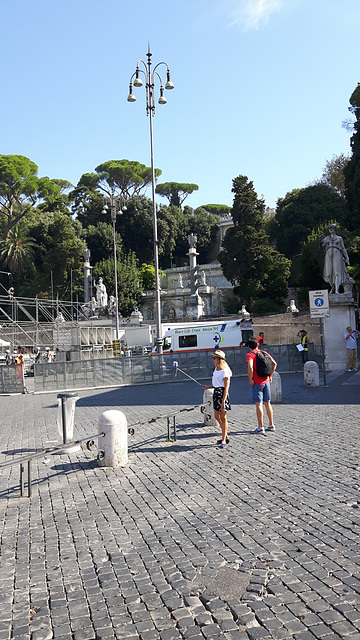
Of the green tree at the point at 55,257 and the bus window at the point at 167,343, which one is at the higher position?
the green tree at the point at 55,257

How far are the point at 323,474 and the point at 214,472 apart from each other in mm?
1307

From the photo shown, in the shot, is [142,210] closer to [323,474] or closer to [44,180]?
[44,180]

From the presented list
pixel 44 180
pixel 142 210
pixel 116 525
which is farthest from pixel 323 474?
pixel 44 180

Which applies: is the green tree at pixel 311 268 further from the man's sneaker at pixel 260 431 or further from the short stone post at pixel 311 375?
the man's sneaker at pixel 260 431

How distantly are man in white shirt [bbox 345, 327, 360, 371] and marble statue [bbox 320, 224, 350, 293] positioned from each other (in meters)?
2.16

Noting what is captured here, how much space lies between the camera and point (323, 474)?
6.30 m

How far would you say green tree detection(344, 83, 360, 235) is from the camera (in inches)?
1534

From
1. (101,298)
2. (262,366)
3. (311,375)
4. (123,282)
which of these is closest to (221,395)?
(262,366)

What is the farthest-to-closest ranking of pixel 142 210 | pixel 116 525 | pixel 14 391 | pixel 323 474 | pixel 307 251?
pixel 142 210, pixel 307 251, pixel 14 391, pixel 323 474, pixel 116 525

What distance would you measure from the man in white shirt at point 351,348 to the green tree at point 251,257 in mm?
28106

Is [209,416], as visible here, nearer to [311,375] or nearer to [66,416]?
[66,416]

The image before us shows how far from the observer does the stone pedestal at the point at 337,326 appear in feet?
61.3

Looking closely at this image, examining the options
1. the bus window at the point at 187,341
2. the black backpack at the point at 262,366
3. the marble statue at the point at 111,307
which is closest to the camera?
the black backpack at the point at 262,366

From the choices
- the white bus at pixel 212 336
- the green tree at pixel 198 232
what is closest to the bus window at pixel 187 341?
the white bus at pixel 212 336
